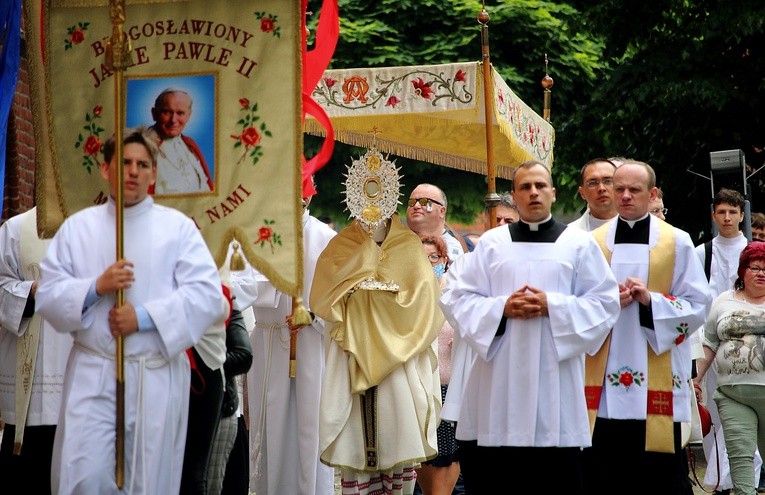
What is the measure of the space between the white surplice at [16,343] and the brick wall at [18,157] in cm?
429

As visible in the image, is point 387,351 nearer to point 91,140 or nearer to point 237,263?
point 237,263

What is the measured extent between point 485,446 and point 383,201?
96.3 inches

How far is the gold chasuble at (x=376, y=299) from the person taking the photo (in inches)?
377

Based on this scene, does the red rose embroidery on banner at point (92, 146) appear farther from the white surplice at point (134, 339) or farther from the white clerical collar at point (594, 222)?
the white clerical collar at point (594, 222)

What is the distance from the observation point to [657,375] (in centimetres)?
855

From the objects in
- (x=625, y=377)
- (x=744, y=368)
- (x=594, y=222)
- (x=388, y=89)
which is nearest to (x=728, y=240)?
(x=744, y=368)

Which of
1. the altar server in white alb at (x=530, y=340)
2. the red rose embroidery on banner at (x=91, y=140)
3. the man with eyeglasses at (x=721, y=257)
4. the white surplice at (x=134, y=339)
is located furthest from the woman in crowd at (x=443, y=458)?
the white surplice at (x=134, y=339)

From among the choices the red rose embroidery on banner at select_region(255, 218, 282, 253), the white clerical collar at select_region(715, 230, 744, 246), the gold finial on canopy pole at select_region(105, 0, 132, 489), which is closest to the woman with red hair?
the white clerical collar at select_region(715, 230, 744, 246)

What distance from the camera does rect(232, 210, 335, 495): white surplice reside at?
10.2 metres

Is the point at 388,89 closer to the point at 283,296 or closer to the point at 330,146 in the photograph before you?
the point at 283,296

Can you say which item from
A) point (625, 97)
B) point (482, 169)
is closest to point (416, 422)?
point (482, 169)

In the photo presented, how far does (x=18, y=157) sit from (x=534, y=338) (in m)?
6.24

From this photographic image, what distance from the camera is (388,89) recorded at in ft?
38.5

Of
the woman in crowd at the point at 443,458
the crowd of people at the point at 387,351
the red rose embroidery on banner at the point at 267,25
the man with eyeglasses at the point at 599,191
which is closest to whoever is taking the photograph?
the crowd of people at the point at 387,351
